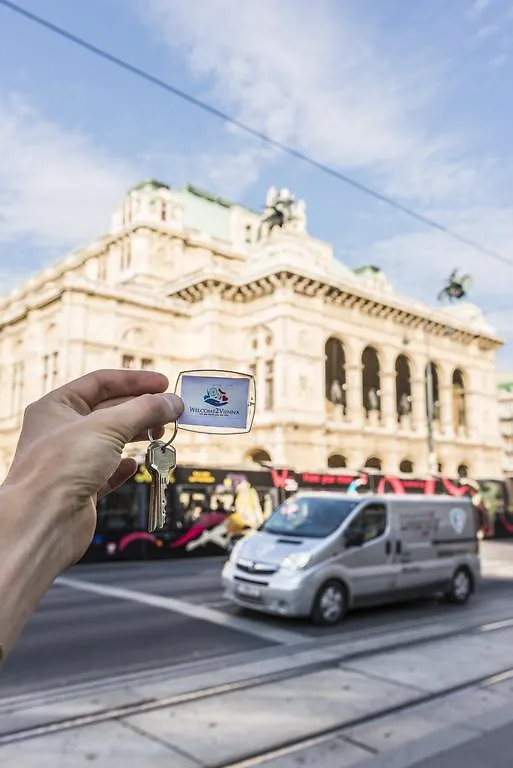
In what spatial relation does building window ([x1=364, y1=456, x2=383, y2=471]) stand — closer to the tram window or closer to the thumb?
the tram window

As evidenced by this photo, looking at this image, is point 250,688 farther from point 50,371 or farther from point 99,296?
point 50,371

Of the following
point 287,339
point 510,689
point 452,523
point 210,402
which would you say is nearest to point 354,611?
point 452,523

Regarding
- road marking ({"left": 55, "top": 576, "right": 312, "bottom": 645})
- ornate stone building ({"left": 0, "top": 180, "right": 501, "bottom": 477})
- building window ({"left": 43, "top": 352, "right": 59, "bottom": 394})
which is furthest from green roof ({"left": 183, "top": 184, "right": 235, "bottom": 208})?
road marking ({"left": 55, "top": 576, "right": 312, "bottom": 645})

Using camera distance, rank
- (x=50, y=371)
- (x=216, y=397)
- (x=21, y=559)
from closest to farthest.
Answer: (x=21, y=559) → (x=216, y=397) → (x=50, y=371)

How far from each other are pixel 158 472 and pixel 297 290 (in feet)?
110

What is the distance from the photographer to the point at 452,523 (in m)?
11.8

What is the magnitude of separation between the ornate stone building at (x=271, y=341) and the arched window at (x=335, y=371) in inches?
4.0

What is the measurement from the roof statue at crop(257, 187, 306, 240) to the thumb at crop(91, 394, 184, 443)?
40.8 meters

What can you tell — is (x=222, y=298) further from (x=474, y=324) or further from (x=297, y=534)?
(x=297, y=534)

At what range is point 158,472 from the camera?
1.89m

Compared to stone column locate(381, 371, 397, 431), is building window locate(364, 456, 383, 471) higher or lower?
lower

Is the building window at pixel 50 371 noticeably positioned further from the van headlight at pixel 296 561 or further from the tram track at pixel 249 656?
the tram track at pixel 249 656

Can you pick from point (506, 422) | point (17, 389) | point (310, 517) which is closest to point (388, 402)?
point (17, 389)

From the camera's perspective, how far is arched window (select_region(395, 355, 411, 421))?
44.2 metres
